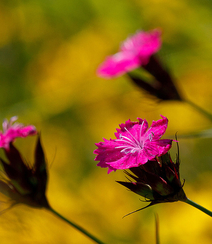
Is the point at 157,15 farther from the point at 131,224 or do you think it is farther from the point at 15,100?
the point at 131,224

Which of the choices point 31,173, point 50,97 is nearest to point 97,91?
point 50,97

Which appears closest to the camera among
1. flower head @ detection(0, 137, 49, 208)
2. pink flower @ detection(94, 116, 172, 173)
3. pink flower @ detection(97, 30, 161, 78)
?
pink flower @ detection(94, 116, 172, 173)

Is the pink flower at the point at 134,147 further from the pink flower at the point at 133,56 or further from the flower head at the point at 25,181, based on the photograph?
the pink flower at the point at 133,56

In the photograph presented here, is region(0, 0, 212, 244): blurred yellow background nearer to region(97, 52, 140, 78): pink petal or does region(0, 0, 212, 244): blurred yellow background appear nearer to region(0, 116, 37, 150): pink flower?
region(97, 52, 140, 78): pink petal

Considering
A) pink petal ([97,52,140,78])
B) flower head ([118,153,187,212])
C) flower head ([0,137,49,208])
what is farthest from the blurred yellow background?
flower head ([118,153,187,212])

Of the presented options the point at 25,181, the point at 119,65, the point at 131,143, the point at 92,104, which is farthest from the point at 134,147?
the point at 92,104

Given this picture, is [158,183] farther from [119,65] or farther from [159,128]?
[119,65]

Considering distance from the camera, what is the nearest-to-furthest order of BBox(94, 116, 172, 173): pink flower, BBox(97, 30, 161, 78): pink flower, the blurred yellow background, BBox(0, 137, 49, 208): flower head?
BBox(94, 116, 172, 173): pink flower < BBox(0, 137, 49, 208): flower head < BBox(97, 30, 161, 78): pink flower < the blurred yellow background
